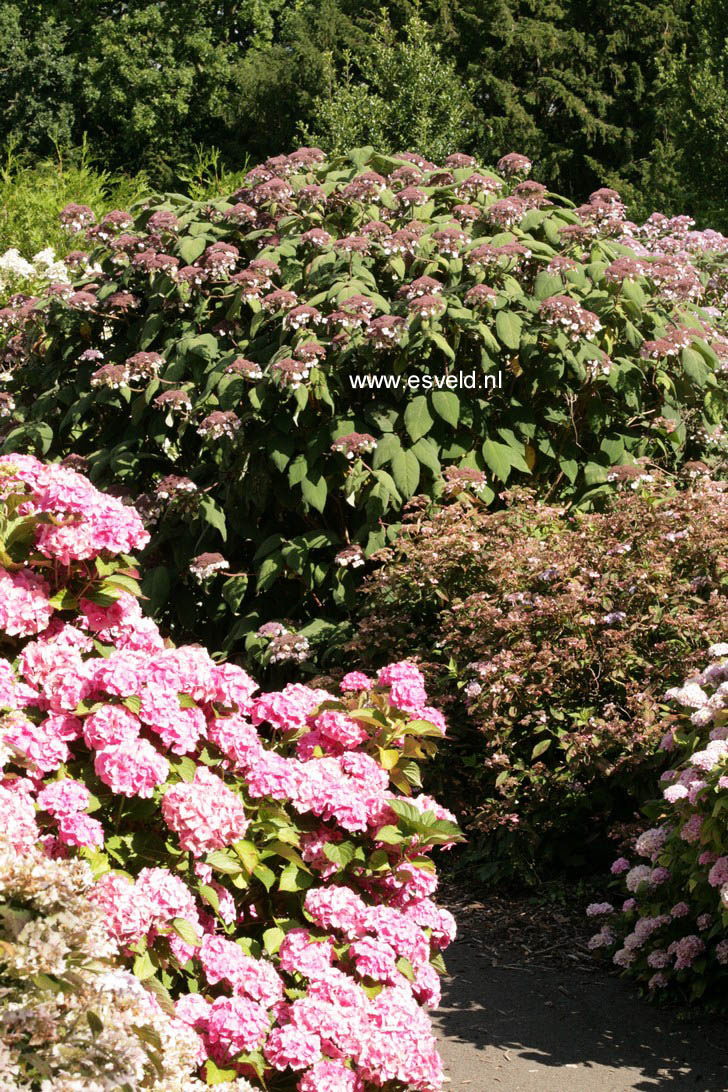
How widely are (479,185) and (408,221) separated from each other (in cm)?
46

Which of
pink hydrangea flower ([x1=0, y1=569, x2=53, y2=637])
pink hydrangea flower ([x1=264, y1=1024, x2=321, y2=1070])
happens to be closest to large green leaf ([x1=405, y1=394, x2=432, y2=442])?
pink hydrangea flower ([x1=0, y1=569, x2=53, y2=637])

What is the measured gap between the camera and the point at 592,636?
4.16 meters

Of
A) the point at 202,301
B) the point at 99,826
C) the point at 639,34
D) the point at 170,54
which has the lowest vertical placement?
the point at 170,54

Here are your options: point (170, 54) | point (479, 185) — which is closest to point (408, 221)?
point (479, 185)

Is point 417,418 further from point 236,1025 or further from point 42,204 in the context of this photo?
point 42,204

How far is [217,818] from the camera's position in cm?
237

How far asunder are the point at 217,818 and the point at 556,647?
80.4 inches

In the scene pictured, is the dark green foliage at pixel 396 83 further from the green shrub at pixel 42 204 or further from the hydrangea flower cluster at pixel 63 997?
the hydrangea flower cluster at pixel 63 997

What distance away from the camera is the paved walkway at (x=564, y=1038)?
3027 mm

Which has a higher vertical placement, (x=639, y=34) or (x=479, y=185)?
(x=479, y=185)

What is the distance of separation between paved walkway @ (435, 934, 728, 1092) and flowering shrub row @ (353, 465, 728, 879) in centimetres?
62

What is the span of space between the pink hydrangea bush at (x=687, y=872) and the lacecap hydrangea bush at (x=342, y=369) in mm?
1748

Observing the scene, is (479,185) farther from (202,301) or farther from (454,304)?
(202,301)

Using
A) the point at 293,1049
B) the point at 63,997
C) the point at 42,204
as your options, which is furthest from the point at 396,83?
the point at 63,997
